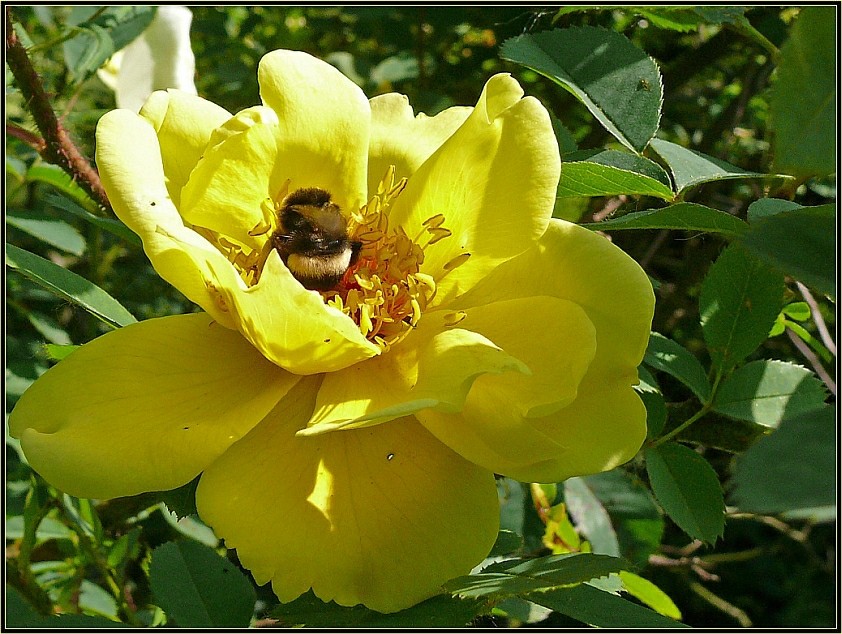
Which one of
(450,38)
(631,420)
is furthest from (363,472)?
(450,38)

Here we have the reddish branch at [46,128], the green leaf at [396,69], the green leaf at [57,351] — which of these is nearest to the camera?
the green leaf at [57,351]

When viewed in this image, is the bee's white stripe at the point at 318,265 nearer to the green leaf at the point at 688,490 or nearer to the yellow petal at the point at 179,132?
the yellow petal at the point at 179,132

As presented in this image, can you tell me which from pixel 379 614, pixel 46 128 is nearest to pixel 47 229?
pixel 46 128

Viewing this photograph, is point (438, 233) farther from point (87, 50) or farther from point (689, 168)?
point (87, 50)

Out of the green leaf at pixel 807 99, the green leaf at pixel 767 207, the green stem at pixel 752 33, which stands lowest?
the green leaf at pixel 767 207

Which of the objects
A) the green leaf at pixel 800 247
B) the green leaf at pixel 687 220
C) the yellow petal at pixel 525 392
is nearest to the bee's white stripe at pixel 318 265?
the yellow petal at pixel 525 392

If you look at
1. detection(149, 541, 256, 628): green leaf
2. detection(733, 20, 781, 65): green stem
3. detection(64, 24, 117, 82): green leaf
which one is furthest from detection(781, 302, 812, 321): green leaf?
detection(64, 24, 117, 82): green leaf
